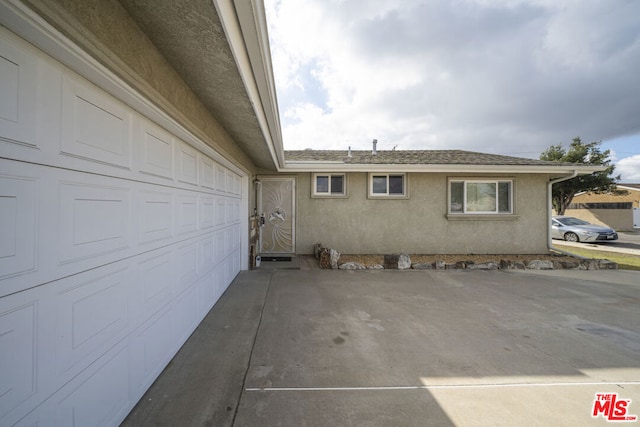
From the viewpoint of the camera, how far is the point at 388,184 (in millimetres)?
7656

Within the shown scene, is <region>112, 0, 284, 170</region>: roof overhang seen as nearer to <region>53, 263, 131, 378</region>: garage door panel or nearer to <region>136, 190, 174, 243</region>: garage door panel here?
<region>136, 190, 174, 243</region>: garage door panel

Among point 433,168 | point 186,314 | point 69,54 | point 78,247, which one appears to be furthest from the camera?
point 433,168

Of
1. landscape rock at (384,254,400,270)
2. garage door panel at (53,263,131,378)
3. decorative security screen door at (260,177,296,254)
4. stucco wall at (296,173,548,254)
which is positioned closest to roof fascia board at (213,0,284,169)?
garage door panel at (53,263,131,378)

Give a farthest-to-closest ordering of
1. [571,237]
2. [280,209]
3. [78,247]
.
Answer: [571,237], [280,209], [78,247]

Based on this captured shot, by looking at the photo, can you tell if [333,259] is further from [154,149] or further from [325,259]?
[154,149]

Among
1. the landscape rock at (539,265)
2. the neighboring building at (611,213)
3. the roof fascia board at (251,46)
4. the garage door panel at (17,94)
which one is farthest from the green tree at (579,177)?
the garage door panel at (17,94)

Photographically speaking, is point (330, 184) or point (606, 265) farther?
point (330, 184)

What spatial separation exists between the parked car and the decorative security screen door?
13748 mm

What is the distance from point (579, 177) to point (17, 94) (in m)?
27.3

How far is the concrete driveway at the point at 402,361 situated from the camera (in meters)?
1.95

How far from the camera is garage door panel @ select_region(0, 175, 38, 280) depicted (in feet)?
3.55

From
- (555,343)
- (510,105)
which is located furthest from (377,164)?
(510,105)

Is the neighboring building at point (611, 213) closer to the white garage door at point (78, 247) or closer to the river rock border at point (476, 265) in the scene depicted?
the river rock border at point (476, 265)

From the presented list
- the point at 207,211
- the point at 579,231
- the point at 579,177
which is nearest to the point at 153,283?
the point at 207,211
